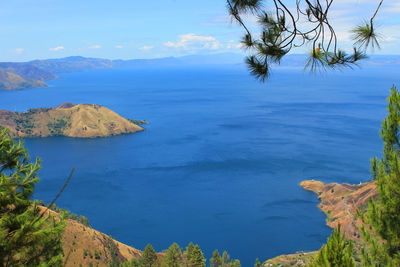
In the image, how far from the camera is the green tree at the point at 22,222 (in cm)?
406

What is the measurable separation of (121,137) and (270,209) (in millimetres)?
46952

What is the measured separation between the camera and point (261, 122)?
8219 centimetres

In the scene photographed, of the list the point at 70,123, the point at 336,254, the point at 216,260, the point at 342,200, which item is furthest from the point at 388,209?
the point at 70,123

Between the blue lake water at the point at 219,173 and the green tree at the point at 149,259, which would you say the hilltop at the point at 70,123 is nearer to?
the blue lake water at the point at 219,173

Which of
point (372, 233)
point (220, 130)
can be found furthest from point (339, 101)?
point (372, 233)

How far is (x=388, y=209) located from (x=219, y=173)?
152ft

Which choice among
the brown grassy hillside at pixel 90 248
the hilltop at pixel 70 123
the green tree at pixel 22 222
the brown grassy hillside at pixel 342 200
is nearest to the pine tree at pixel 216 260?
the brown grassy hillside at pixel 90 248

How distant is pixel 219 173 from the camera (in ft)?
170

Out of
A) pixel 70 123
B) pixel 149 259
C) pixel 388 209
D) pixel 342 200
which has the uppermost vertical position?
pixel 388 209

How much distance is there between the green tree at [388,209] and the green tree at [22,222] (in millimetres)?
5118

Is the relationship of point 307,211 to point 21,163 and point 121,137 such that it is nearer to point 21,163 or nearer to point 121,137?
point 21,163

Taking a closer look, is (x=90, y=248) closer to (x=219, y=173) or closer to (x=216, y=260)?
(x=216, y=260)

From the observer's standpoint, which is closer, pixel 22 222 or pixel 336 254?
pixel 336 254

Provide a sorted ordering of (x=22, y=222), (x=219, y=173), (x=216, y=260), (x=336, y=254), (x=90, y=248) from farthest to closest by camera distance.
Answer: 1. (x=219, y=173)
2. (x=90, y=248)
3. (x=216, y=260)
4. (x=22, y=222)
5. (x=336, y=254)
